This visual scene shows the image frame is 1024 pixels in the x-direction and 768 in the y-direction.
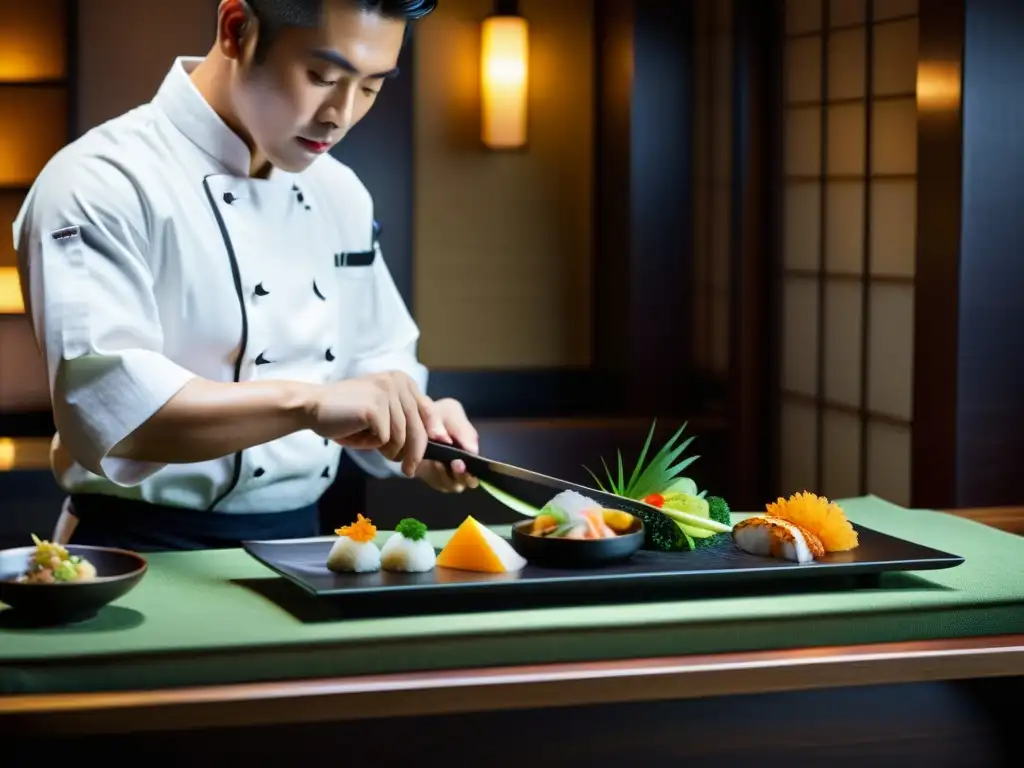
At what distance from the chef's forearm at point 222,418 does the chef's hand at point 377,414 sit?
32 millimetres

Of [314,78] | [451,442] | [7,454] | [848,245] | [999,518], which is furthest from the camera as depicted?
Result: [7,454]

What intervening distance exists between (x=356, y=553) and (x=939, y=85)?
2.17m

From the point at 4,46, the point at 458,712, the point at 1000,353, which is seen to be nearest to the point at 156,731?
the point at 458,712

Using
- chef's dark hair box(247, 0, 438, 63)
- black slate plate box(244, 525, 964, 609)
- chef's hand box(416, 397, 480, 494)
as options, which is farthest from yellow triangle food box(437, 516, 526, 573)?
chef's dark hair box(247, 0, 438, 63)

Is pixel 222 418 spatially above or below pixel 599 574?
above

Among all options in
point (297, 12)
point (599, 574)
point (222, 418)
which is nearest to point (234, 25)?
point (297, 12)

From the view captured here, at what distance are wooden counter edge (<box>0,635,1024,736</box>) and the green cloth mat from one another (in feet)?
0.06

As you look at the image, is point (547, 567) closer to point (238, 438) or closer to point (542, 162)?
point (238, 438)

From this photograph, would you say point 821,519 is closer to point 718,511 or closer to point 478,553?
point 718,511

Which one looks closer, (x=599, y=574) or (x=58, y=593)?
(x=58, y=593)

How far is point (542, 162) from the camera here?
6.11 m

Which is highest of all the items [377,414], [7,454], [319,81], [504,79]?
[504,79]

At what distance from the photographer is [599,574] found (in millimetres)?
1913

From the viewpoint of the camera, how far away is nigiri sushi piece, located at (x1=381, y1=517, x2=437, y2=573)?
6.29ft
